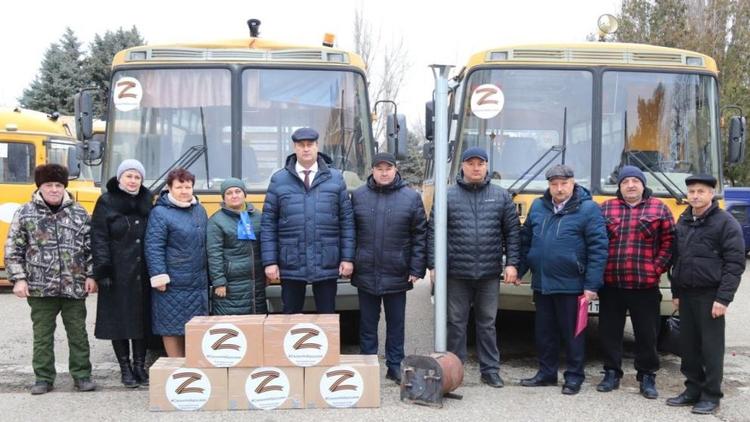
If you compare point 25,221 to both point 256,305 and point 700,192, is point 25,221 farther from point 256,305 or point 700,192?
point 700,192

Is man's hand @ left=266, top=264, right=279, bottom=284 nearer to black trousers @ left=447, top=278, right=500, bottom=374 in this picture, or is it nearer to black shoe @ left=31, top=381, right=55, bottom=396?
black trousers @ left=447, top=278, right=500, bottom=374

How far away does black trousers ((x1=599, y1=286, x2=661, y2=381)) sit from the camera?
5148mm

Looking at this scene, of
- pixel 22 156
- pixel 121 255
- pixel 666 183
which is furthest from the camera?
pixel 22 156

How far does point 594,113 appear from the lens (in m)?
6.13

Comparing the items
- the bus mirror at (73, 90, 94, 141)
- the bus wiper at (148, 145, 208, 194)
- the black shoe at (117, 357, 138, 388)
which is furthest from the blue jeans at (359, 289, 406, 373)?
the bus mirror at (73, 90, 94, 141)

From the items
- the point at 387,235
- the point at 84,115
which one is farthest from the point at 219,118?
the point at 387,235

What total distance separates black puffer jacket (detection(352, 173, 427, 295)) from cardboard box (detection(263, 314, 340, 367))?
2.05ft

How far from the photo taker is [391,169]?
17.3ft

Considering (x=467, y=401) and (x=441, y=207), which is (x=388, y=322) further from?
(x=441, y=207)

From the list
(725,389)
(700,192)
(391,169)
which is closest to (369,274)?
(391,169)

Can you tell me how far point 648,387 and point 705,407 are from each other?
0.46 meters

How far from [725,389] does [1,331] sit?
710cm

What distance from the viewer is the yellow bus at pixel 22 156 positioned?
10.2 metres

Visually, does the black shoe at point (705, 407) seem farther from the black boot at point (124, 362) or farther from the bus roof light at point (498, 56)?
the black boot at point (124, 362)
